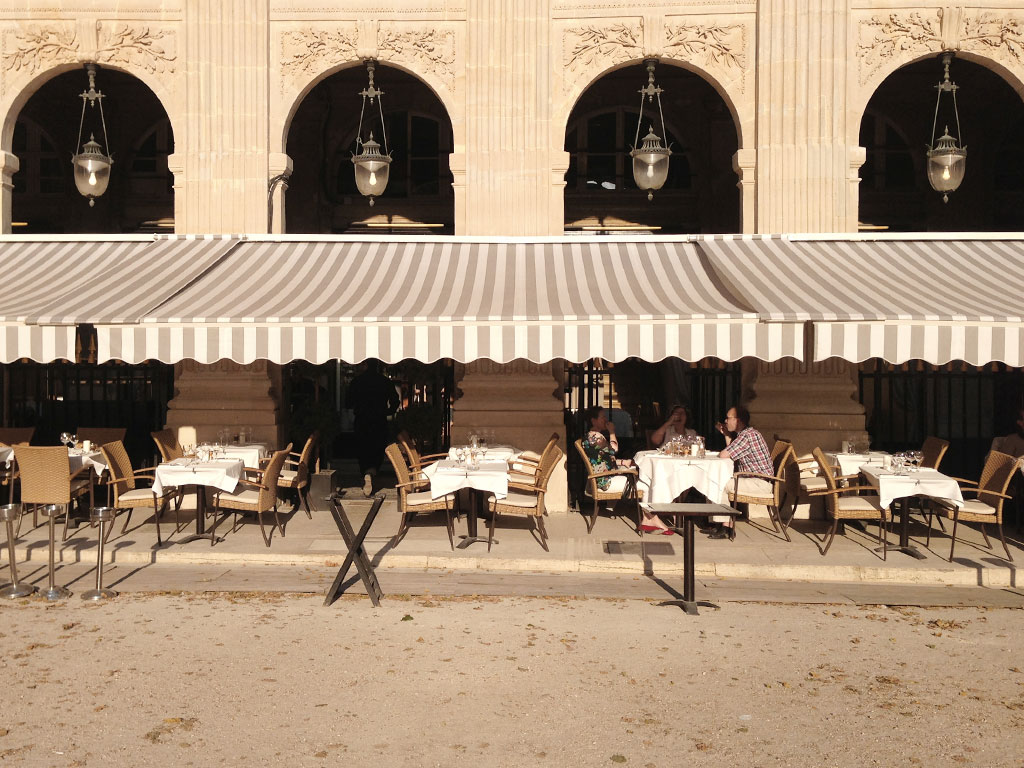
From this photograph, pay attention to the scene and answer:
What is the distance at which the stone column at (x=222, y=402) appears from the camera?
36.1 ft

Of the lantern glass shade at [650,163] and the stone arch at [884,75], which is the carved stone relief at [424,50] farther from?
the stone arch at [884,75]

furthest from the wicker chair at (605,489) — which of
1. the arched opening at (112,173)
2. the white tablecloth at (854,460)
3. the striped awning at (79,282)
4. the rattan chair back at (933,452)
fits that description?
the arched opening at (112,173)

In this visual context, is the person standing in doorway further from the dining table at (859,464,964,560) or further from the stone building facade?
the dining table at (859,464,964,560)

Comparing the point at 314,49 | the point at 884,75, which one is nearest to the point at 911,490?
the point at 884,75

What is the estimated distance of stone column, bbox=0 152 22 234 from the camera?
37.6ft

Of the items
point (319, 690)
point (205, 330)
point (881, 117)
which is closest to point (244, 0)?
point (205, 330)

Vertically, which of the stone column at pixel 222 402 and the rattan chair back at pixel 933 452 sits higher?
the stone column at pixel 222 402

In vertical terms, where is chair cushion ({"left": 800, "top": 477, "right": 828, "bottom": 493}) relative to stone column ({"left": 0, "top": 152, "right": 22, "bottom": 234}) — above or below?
below

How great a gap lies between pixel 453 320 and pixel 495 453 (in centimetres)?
227

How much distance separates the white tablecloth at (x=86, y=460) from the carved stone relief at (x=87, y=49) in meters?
4.60

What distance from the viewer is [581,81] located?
11.2 meters

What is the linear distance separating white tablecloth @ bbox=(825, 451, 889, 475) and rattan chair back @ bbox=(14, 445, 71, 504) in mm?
7380

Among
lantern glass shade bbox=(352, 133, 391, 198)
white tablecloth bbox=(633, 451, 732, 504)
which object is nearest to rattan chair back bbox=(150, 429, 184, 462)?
lantern glass shade bbox=(352, 133, 391, 198)

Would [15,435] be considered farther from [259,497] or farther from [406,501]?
[406,501]
